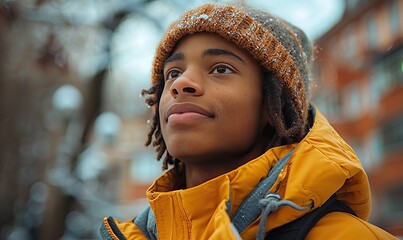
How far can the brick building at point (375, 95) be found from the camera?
22156 mm

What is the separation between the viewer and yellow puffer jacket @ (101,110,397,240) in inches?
61.2

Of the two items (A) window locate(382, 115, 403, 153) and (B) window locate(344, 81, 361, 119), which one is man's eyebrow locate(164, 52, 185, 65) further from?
(B) window locate(344, 81, 361, 119)

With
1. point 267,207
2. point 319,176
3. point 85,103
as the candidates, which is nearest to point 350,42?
point 85,103

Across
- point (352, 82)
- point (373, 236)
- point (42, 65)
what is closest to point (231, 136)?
point (373, 236)

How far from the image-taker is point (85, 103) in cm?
953

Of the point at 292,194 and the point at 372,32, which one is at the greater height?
the point at 372,32

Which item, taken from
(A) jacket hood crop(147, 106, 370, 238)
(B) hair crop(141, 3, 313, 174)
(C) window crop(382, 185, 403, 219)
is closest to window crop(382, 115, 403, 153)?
(C) window crop(382, 185, 403, 219)

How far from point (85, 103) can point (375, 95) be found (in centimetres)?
1784

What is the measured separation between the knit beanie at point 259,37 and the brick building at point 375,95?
18.3 metres

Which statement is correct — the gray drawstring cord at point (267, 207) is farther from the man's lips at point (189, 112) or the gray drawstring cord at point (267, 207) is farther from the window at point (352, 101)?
the window at point (352, 101)

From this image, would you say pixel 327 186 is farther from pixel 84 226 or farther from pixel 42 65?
pixel 84 226

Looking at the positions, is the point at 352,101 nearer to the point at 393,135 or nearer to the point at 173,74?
the point at 393,135

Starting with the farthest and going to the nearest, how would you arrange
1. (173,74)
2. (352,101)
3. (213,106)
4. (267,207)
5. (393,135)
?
(352,101) → (393,135) → (173,74) → (213,106) → (267,207)

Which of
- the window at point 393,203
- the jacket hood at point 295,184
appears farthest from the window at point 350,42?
the jacket hood at point 295,184
